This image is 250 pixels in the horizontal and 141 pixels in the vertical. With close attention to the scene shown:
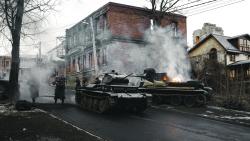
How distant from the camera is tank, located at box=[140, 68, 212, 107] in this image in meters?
19.3

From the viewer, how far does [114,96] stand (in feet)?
45.6

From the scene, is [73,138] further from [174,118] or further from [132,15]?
[132,15]

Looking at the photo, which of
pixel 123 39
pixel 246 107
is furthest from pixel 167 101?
pixel 123 39

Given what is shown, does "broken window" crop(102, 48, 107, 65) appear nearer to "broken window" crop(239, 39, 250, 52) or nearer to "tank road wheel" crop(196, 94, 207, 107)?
"tank road wheel" crop(196, 94, 207, 107)

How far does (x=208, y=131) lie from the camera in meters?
10.6

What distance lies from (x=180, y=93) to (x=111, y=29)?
1513cm

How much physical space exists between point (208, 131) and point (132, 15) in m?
25.4

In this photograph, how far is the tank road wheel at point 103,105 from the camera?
14229 mm

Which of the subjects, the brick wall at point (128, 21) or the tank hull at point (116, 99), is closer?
the tank hull at point (116, 99)

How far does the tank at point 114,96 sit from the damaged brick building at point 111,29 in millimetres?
14087

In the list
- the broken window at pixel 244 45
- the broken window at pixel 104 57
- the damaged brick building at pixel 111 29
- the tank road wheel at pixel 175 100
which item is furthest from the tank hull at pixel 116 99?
the broken window at pixel 244 45

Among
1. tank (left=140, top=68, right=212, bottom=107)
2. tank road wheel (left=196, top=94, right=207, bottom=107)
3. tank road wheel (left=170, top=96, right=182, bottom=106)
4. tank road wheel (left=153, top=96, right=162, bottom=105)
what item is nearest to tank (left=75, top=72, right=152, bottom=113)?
tank (left=140, top=68, right=212, bottom=107)

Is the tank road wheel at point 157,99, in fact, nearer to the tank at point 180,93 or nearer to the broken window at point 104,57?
the tank at point 180,93

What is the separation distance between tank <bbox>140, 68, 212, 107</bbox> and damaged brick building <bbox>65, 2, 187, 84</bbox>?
Answer: 1129 cm
